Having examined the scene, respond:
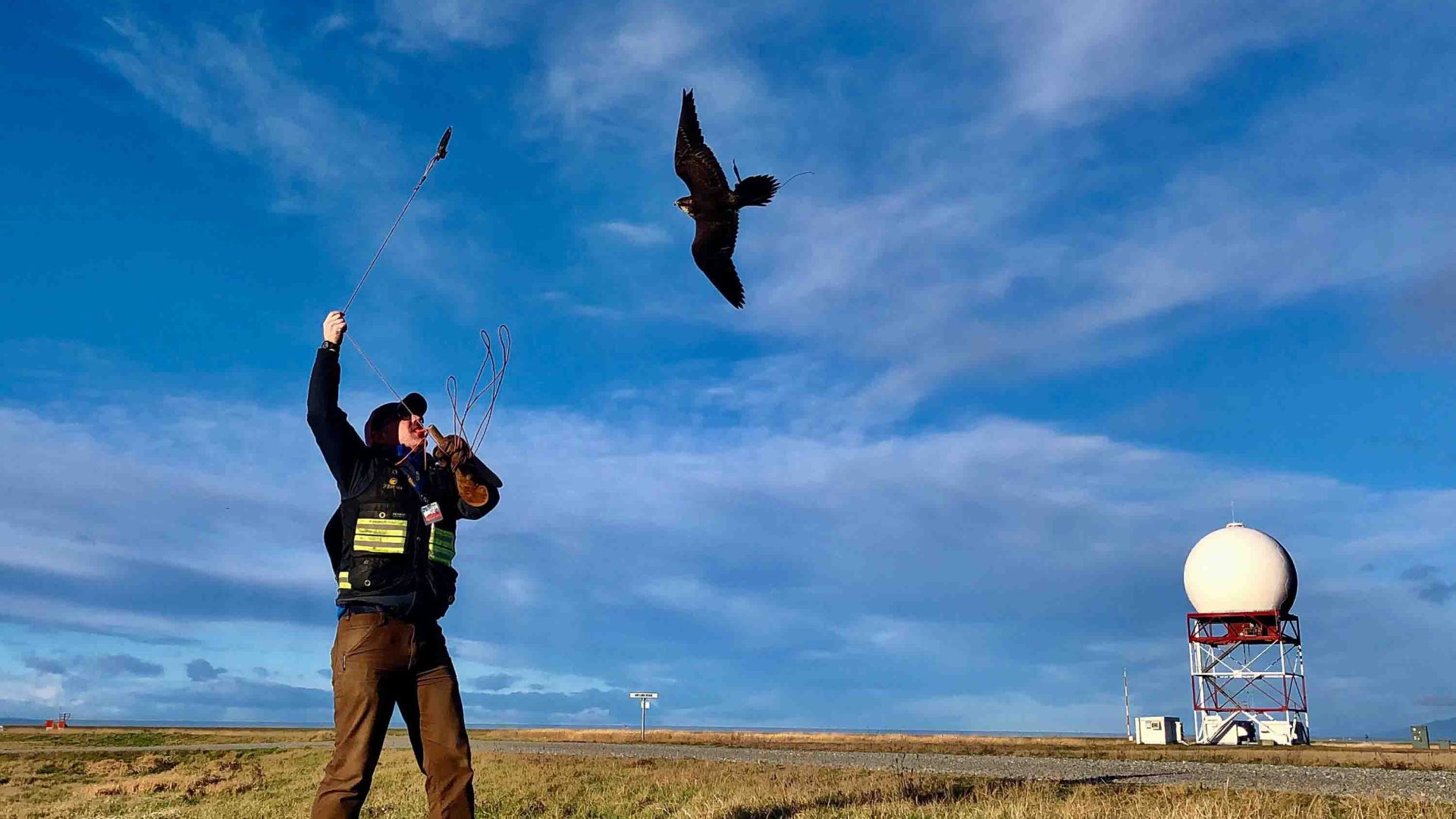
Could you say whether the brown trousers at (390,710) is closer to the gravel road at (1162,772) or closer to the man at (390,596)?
the man at (390,596)

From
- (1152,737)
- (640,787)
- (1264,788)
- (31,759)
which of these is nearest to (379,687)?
(640,787)

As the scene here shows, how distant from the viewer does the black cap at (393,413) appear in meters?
6.77

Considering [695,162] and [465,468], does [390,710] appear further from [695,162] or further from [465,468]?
[695,162]

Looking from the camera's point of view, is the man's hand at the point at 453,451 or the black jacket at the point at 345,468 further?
the man's hand at the point at 453,451

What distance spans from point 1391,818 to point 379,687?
9.76 metres

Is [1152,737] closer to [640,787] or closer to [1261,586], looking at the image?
[1261,586]

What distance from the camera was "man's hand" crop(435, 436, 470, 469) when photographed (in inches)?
255

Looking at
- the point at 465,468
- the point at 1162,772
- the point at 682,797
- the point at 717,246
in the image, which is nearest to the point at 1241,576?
the point at 1162,772

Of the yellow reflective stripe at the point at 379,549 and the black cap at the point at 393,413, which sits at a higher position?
the black cap at the point at 393,413

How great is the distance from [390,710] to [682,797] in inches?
277

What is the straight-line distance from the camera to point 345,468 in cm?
638

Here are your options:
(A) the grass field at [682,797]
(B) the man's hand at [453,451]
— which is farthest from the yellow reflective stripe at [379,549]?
(A) the grass field at [682,797]

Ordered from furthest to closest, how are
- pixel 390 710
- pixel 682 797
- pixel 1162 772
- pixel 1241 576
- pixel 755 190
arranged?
pixel 1241 576 → pixel 1162 772 → pixel 682 797 → pixel 755 190 → pixel 390 710

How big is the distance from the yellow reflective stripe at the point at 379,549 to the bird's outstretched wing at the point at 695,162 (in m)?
5.24
